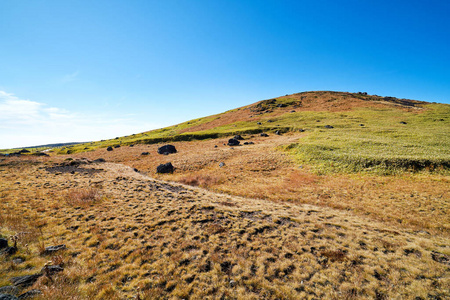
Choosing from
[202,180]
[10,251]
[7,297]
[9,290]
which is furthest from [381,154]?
[10,251]

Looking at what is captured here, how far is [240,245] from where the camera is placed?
11891mm

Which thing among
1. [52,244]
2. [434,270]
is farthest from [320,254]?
[52,244]

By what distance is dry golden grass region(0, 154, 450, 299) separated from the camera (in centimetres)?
831

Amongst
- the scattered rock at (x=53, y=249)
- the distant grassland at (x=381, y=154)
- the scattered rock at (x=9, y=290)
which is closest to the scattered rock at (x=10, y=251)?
the scattered rock at (x=53, y=249)

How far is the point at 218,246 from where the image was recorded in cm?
1166

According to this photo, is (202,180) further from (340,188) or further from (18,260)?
(18,260)

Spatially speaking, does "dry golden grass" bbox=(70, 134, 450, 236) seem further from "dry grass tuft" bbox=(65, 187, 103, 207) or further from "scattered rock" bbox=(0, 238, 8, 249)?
"scattered rock" bbox=(0, 238, 8, 249)

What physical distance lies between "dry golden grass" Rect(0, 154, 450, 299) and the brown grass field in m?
0.07

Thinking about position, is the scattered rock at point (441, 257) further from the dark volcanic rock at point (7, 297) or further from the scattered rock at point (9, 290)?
the scattered rock at point (9, 290)

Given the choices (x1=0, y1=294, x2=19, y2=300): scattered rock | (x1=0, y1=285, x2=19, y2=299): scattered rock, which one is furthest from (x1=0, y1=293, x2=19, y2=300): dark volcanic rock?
(x1=0, y1=285, x2=19, y2=299): scattered rock

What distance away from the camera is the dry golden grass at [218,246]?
8.31m

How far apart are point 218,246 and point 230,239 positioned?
117cm

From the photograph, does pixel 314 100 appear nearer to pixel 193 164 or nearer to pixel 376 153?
pixel 376 153

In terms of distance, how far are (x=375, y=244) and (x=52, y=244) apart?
22.0 meters
